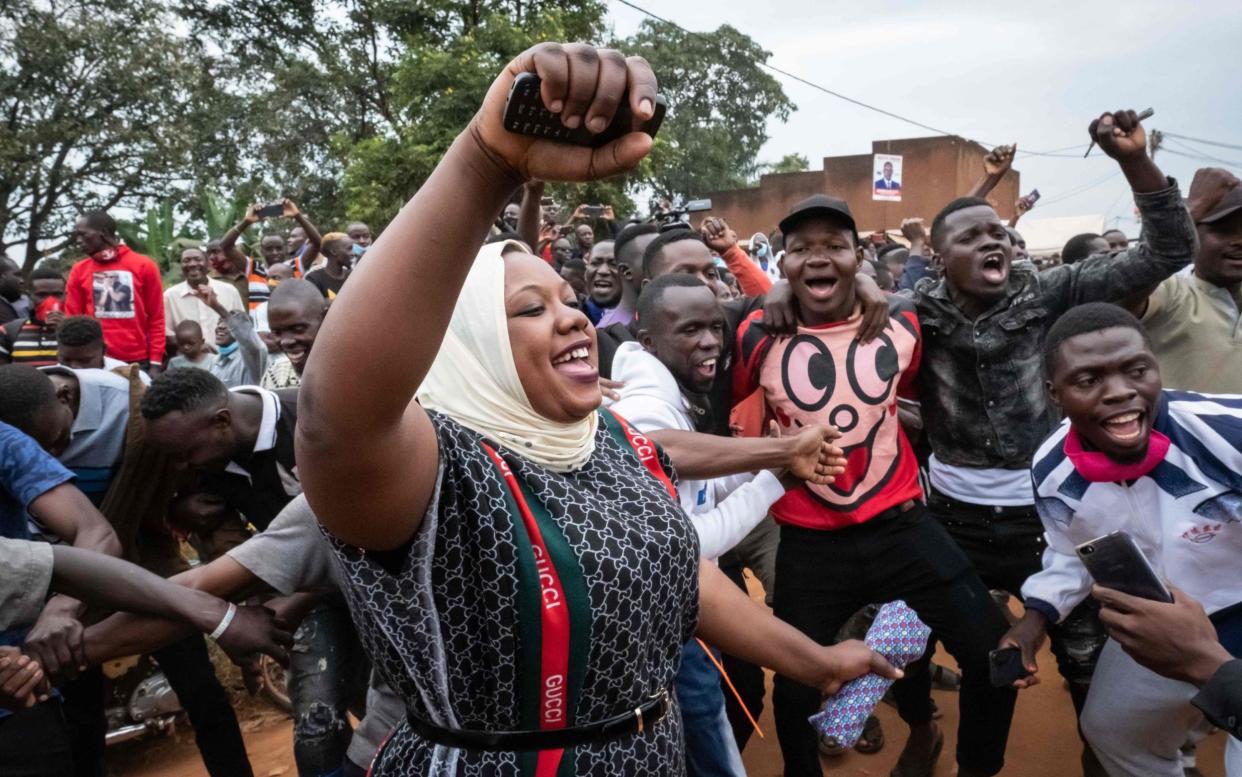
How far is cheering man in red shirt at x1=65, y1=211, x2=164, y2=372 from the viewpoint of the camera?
6562 mm

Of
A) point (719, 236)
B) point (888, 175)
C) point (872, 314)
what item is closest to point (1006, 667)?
point (872, 314)

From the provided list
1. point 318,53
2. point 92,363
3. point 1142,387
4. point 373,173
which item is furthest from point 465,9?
point 1142,387

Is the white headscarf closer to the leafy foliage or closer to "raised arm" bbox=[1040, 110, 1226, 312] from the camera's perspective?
"raised arm" bbox=[1040, 110, 1226, 312]

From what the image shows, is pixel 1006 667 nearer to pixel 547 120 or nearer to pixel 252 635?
pixel 252 635

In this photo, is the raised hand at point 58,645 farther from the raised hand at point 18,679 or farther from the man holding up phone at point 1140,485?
the man holding up phone at point 1140,485

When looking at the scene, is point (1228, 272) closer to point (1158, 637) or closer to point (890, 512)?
point (890, 512)

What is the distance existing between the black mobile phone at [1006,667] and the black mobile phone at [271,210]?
6268 millimetres

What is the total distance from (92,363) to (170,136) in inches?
554

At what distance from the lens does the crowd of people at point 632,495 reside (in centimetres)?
126

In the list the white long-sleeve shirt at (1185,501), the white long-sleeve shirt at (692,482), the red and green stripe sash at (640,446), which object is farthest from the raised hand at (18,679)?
the white long-sleeve shirt at (1185,501)

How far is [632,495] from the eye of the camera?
1619 mm

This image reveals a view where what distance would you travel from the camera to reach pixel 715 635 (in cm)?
196

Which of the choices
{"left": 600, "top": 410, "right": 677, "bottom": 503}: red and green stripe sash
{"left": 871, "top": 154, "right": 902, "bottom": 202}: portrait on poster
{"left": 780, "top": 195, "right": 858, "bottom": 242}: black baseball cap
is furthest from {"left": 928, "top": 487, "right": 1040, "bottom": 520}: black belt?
{"left": 871, "top": 154, "right": 902, "bottom": 202}: portrait on poster

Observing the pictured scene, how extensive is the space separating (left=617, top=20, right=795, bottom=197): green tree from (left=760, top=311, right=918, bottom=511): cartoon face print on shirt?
29533 mm
